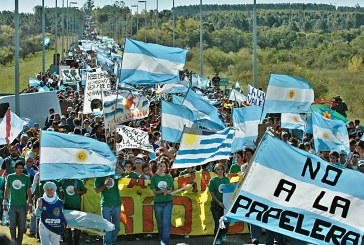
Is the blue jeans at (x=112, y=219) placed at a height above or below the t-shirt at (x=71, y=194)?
below

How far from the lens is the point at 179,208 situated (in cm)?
1633

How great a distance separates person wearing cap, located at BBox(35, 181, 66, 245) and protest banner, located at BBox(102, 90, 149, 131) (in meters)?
7.16

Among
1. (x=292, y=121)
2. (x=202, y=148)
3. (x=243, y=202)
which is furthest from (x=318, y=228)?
(x=292, y=121)

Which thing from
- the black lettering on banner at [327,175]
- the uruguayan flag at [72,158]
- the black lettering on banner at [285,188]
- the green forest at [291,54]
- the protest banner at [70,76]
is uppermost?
the black lettering on banner at [327,175]

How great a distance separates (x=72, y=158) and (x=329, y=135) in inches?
278

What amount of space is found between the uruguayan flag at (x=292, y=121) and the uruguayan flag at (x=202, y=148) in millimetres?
6437

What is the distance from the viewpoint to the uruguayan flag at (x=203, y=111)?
20.8 meters

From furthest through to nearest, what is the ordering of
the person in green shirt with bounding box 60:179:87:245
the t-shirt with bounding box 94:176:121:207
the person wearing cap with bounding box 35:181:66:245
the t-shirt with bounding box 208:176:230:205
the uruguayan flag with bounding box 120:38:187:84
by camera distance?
the uruguayan flag with bounding box 120:38:187:84
the t-shirt with bounding box 208:176:230:205
the t-shirt with bounding box 94:176:121:207
the person in green shirt with bounding box 60:179:87:245
the person wearing cap with bounding box 35:181:66:245

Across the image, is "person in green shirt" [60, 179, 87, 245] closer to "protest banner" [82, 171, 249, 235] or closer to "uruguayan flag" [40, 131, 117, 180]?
"uruguayan flag" [40, 131, 117, 180]

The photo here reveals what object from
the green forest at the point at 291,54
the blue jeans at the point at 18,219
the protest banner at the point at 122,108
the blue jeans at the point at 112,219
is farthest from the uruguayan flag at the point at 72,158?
the green forest at the point at 291,54

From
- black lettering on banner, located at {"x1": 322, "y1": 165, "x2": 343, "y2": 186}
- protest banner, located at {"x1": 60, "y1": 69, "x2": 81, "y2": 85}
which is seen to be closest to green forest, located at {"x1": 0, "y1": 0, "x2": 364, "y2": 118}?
protest banner, located at {"x1": 60, "y1": 69, "x2": 81, "y2": 85}

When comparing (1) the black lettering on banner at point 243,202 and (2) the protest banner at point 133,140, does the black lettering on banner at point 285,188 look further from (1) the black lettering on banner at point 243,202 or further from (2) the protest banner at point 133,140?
(2) the protest banner at point 133,140

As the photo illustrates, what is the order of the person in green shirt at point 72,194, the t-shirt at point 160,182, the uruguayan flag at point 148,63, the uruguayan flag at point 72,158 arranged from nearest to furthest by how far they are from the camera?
→ the uruguayan flag at point 72,158 < the person in green shirt at point 72,194 < the t-shirt at point 160,182 < the uruguayan flag at point 148,63

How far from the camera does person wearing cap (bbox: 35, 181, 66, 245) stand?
13102 millimetres
